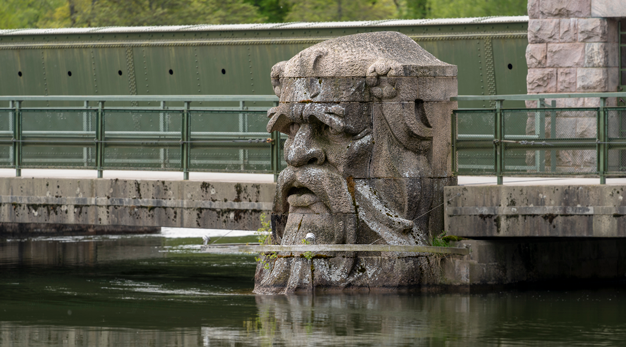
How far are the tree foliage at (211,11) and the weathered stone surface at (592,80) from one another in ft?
90.9

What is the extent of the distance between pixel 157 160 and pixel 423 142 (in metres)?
3.90

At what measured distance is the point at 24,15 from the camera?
179 ft

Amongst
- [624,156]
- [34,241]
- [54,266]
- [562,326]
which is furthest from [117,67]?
[562,326]

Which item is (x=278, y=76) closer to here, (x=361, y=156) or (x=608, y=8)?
(x=361, y=156)

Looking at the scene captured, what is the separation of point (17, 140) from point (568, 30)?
753cm

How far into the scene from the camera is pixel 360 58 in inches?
567

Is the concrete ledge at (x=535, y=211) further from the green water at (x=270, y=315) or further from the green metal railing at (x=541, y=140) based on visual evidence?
the green water at (x=270, y=315)

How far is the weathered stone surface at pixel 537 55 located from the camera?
59.9 ft

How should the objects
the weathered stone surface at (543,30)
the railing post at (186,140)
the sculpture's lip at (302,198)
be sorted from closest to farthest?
the sculpture's lip at (302,198)
the railing post at (186,140)
the weathered stone surface at (543,30)

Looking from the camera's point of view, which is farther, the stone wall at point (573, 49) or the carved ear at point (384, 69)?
the stone wall at point (573, 49)

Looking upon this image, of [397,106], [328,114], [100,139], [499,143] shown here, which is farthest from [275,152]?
[499,143]

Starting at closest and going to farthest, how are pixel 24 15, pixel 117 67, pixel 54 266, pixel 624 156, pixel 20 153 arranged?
pixel 624 156 < pixel 20 153 < pixel 54 266 < pixel 117 67 < pixel 24 15

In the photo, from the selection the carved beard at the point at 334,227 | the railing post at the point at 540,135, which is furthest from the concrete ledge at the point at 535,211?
the carved beard at the point at 334,227

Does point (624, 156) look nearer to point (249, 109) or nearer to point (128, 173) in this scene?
point (249, 109)
